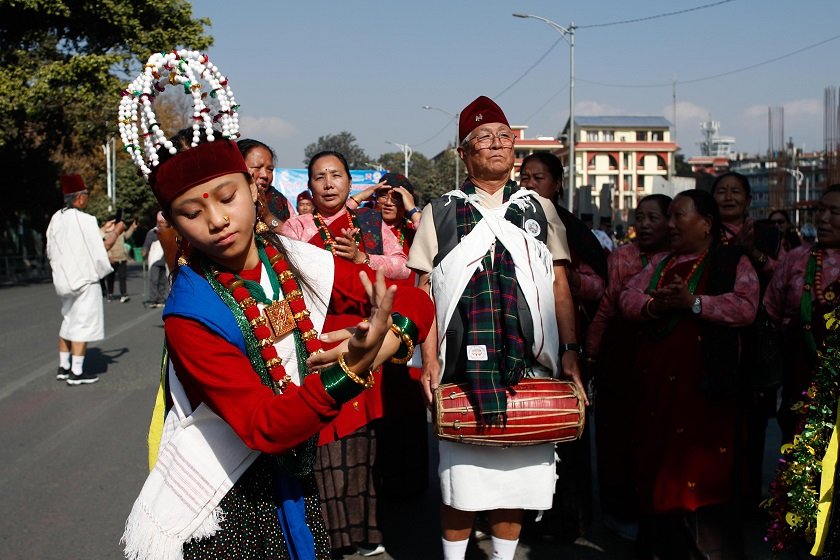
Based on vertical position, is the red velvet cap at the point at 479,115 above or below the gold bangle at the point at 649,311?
above

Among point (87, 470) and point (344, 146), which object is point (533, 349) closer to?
point (87, 470)

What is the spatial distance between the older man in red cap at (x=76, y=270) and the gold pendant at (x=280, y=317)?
7721 millimetres

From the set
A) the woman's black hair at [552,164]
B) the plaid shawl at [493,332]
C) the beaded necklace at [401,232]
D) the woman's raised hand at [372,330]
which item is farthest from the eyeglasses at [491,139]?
the woman's raised hand at [372,330]

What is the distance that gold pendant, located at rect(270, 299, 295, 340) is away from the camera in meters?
2.35

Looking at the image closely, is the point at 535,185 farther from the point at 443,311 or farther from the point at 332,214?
the point at 443,311

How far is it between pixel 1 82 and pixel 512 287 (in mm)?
24290

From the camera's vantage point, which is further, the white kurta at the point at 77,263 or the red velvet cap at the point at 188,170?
the white kurta at the point at 77,263

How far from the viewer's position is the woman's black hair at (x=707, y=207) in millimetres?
4270

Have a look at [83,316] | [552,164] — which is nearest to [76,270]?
[83,316]

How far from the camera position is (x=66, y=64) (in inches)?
968

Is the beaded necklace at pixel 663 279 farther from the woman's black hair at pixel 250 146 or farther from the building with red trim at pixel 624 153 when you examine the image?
the building with red trim at pixel 624 153

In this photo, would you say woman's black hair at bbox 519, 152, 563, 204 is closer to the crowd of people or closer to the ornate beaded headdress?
the crowd of people

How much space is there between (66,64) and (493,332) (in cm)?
2456

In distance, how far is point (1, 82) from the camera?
23.7 m
